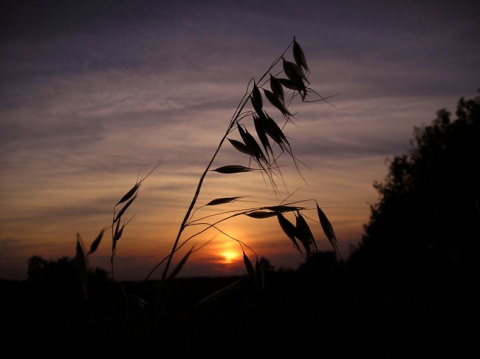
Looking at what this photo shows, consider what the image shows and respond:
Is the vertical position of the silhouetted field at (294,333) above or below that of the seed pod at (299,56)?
below

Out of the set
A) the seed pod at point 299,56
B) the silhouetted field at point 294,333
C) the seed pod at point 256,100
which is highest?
the seed pod at point 299,56

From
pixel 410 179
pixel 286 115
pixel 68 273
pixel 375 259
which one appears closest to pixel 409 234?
pixel 410 179

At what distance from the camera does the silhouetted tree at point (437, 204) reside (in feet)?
93.8

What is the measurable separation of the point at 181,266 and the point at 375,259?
77.2 feet

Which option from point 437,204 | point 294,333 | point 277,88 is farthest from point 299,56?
point 437,204

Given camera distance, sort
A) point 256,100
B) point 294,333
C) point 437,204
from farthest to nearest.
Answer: point 437,204 < point 294,333 < point 256,100

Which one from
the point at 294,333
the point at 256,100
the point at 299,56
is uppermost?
the point at 299,56

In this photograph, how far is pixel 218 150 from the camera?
88.4 inches

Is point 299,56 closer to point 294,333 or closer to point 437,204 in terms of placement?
point 294,333

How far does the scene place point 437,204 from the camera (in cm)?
2997

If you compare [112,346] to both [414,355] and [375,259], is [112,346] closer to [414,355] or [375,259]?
[414,355]

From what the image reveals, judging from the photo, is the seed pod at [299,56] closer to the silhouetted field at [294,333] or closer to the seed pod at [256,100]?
the seed pod at [256,100]

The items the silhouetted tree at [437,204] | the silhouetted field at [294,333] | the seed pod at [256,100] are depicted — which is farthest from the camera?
the silhouetted tree at [437,204]

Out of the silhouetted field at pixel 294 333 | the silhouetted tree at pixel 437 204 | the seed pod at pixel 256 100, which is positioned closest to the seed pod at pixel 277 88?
the seed pod at pixel 256 100
